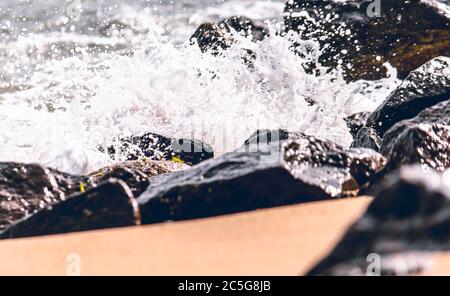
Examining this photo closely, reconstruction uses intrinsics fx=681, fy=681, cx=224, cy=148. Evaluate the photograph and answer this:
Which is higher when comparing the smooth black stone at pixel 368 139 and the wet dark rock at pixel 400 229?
the wet dark rock at pixel 400 229

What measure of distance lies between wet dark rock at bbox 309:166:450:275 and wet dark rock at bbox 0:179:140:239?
59.2 inches

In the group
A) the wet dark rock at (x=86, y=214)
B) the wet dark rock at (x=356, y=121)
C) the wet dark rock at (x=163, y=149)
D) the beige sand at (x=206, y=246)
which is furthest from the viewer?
the wet dark rock at (x=356, y=121)

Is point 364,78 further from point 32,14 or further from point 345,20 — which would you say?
point 32,14

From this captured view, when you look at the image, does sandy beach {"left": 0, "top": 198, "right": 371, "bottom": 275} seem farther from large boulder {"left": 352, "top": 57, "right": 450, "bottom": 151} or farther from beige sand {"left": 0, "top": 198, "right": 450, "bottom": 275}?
large boulder {"left": 352, "top": 57, "right": 450, "bottom": 151}

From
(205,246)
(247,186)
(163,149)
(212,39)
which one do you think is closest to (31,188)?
(247,186)

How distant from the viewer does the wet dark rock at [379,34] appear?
7.43 metres

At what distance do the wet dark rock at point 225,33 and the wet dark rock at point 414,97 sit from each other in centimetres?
233

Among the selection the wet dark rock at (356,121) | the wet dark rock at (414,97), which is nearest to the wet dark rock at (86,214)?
the wet dark rock at (414,97)

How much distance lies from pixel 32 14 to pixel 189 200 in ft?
34.6

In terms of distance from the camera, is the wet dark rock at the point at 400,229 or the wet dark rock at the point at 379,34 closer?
the wet dark rock at the point at 400,229

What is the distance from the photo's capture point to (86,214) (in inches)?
138

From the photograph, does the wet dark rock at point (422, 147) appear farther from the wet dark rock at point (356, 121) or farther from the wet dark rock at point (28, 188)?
the wet dark rock at point (356, 121)

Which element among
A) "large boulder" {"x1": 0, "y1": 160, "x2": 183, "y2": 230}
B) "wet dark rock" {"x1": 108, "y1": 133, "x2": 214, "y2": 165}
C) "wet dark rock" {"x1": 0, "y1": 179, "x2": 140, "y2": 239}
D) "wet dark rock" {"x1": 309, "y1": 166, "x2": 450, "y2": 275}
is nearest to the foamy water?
"wet dark rock" {"x1": 108, "y1": 133, "x2": 214, "y2": 165}

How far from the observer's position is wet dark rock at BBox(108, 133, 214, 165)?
20.7 ft
